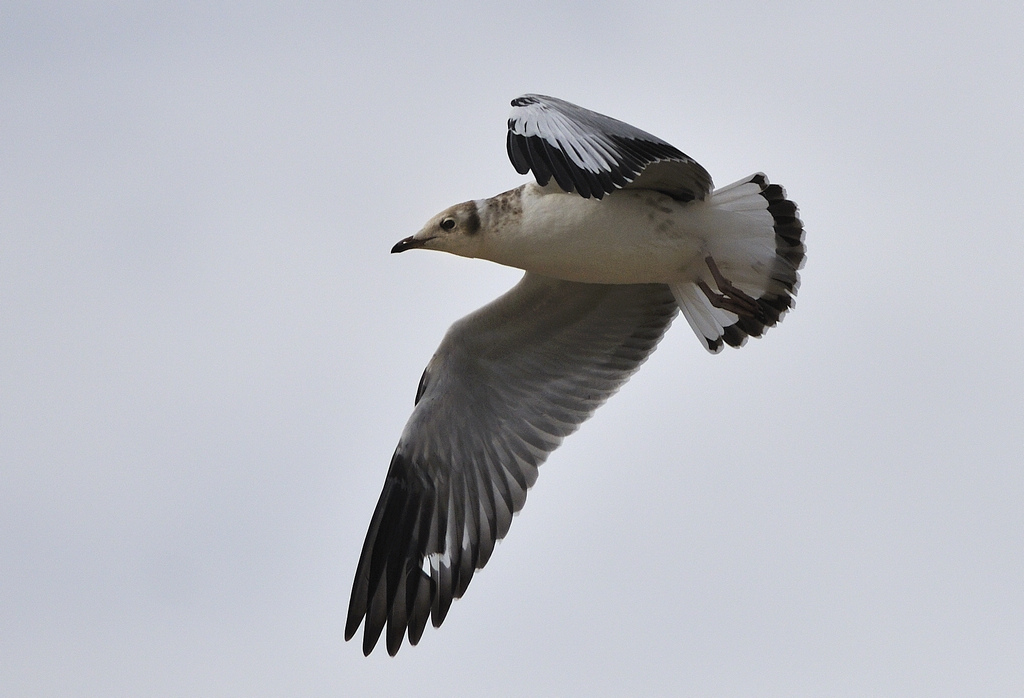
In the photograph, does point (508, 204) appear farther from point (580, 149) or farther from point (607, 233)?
point (580, 149)

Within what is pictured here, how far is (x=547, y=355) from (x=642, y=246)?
1.44 metres

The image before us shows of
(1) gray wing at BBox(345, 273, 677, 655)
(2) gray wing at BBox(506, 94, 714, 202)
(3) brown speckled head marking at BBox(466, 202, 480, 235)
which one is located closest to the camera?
(2) gray wing at BBox(506, 94, 714, 202)

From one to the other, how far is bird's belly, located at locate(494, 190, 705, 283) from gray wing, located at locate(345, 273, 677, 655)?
88cm

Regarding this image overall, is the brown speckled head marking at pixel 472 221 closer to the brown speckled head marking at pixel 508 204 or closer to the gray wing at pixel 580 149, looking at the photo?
the brown speckled head marking at pixel 508 204

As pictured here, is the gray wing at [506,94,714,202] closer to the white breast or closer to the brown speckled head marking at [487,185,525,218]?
the white breast

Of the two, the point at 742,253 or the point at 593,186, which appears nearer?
the point at 593,186

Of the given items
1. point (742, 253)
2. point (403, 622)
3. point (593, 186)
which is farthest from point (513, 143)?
point (403, 622)

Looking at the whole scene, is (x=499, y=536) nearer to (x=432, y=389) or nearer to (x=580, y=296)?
(x=432, y=389)

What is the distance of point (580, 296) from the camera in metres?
8.43

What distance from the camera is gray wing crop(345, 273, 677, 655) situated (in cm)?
829

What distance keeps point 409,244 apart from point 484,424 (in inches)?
50.4

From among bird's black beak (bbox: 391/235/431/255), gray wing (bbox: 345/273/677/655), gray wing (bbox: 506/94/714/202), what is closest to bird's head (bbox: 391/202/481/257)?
bird's black beak (bbox: 391/235/431/255)

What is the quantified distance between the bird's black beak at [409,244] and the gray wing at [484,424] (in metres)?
0.67

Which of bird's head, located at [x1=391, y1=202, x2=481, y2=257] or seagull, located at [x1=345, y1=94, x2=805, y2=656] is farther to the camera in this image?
bird's head, located at [x1=391, y1=202, x2=481, y2=257]
